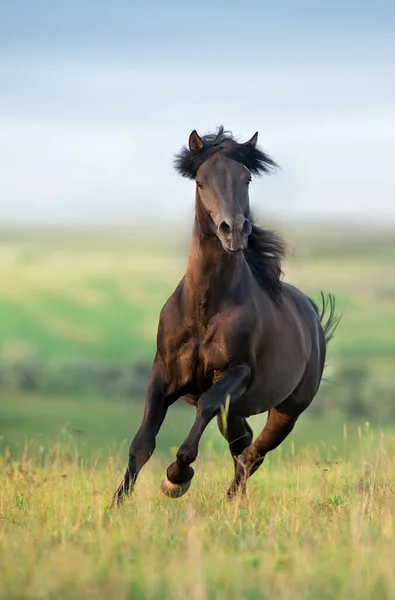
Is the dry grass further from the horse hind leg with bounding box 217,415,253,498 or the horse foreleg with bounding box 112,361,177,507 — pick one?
the horse hind leg with bounding box 217,415,253,498

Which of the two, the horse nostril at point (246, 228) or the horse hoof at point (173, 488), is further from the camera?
the horse hoof at point (173, 488)

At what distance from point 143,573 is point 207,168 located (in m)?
3.40

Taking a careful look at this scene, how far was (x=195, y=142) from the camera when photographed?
8.12 metres

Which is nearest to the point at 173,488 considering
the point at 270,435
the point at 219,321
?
the point at 219,321

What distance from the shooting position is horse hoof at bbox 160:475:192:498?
25.7 feet

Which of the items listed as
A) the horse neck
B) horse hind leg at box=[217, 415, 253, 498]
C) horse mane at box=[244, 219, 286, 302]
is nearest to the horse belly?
horse hind leg at box=[217, 415, 253, 498]

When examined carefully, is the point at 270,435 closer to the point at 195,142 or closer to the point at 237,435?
the point at 237,435

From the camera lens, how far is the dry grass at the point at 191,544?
5.18 meters

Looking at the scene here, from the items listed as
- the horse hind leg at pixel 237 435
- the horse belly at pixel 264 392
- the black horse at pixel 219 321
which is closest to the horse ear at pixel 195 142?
the black horse at pixel 219 321

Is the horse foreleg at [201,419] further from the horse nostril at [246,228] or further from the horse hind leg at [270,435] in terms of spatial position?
the horse hind leg at [270,435]

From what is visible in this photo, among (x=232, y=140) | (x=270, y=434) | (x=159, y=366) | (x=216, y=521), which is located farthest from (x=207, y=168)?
(x=270, y=434)

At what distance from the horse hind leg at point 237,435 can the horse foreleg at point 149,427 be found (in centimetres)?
125

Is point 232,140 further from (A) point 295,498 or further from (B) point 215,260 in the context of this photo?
(A) point 295,498

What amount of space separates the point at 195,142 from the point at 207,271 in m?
0.97
